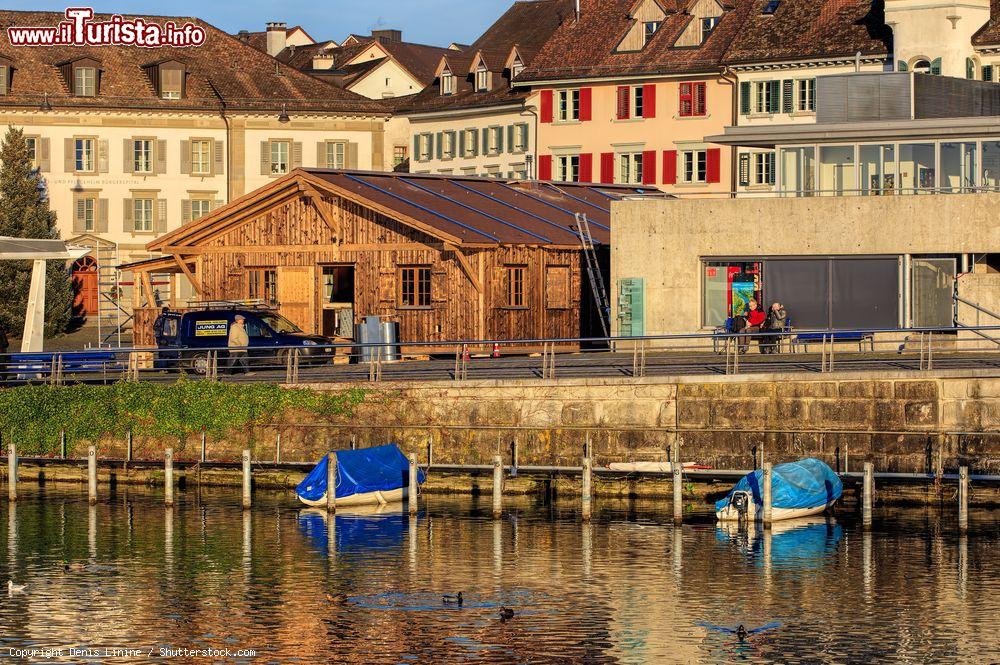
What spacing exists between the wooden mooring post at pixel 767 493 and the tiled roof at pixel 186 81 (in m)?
66.2

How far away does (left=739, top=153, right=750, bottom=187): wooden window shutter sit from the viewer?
305ft

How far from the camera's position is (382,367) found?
171ft

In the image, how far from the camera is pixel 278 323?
55.3 metres

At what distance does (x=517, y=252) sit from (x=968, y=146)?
44.1 ft

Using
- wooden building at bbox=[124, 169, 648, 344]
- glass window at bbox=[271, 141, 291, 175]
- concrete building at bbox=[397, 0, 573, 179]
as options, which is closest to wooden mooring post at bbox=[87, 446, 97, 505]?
wooden building at bbox=[124, 169, 648, 344]

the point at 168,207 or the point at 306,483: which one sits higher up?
the point at 168,207

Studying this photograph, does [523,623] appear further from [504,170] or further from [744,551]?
[504,170]

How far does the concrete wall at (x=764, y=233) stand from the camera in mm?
51469

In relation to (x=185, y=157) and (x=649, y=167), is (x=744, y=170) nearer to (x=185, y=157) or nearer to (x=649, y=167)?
(x=649, y=167)

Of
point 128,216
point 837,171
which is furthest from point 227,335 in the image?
point 128,216

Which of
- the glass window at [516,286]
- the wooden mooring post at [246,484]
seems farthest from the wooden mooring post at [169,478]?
the glass window at [516,286]

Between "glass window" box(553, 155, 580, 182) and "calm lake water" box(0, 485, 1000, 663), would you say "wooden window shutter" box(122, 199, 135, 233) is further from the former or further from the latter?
"calm lake water" box(0, 485, 1000, 663)

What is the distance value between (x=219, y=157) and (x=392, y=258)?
47257 millimetres

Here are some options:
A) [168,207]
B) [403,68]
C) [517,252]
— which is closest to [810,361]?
[517,252]
